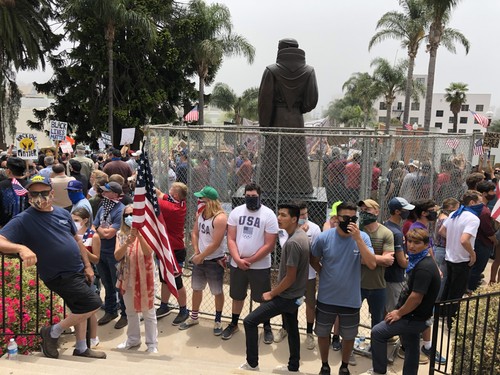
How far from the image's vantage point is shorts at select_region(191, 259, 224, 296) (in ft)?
18.3

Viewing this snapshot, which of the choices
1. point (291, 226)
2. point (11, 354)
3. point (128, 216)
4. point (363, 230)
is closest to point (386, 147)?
point (363, 230)

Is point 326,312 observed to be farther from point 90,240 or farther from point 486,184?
point 486,184

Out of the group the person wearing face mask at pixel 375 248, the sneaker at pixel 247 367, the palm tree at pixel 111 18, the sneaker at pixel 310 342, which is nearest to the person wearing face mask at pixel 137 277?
the sneaker at pixel 247 367

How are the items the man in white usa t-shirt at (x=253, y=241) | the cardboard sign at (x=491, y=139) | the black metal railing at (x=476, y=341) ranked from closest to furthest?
the black metal railing at (x=476, y=341)
the man in white usa t-shirt at (x=253, y=241)
the cardboard sign at (x=491, y=139)

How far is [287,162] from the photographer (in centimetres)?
820

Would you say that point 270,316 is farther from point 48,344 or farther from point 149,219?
point 48,344

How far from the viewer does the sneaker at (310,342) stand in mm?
5199

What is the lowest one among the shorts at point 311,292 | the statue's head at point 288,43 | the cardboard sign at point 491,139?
the shorts at point 311,292

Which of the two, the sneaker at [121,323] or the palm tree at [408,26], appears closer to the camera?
the sneaker at [121,323]

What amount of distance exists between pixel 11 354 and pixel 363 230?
353 cm

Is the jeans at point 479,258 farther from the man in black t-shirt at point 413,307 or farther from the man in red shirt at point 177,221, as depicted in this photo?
the man in red shirt at point 177,221

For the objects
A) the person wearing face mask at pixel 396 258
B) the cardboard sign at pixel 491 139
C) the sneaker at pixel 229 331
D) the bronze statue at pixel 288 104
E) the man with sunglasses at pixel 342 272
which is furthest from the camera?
the cardboard sign at pixel 491 139

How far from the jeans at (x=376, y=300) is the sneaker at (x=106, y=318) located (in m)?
3.25

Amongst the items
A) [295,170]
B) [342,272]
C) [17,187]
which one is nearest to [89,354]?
[342,272]
